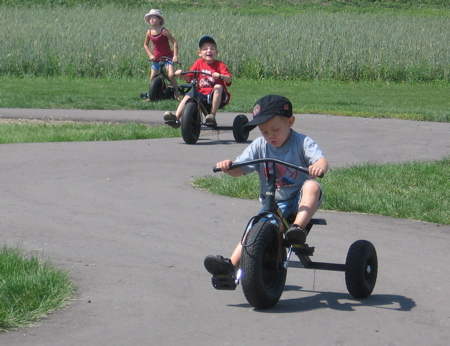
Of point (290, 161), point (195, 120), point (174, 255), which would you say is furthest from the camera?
point (195, 120)

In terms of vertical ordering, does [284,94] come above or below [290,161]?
below

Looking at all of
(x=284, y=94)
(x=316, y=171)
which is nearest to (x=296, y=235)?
(x=316, y=171)

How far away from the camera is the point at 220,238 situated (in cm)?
689

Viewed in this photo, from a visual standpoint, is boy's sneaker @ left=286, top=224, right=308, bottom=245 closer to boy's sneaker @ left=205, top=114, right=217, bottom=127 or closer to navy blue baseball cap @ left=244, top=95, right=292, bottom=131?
navy blue baseball cap @ left=244, top=95, right=292, bottom=131

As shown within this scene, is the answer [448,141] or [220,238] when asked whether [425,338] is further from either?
[448,141]

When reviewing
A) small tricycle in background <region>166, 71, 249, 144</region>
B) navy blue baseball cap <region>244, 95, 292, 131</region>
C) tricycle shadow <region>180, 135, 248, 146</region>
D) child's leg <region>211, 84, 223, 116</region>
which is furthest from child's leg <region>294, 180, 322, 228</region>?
child's leg <region>211, 84, 223, 116</region>

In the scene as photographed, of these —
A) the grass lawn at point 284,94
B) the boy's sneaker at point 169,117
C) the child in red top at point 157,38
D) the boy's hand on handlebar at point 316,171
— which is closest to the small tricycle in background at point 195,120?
the boy's sneaker at point 169,117

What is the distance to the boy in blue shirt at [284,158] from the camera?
5.29 m

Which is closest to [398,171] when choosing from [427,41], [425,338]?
[425,338]

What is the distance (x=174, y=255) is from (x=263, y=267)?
134 centimetres

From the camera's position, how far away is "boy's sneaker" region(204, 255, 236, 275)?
201 inches

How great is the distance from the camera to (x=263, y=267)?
517 centimetres

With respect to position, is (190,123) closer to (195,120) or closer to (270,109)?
Result: (195,120)

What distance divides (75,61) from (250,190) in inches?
Answer: 681
